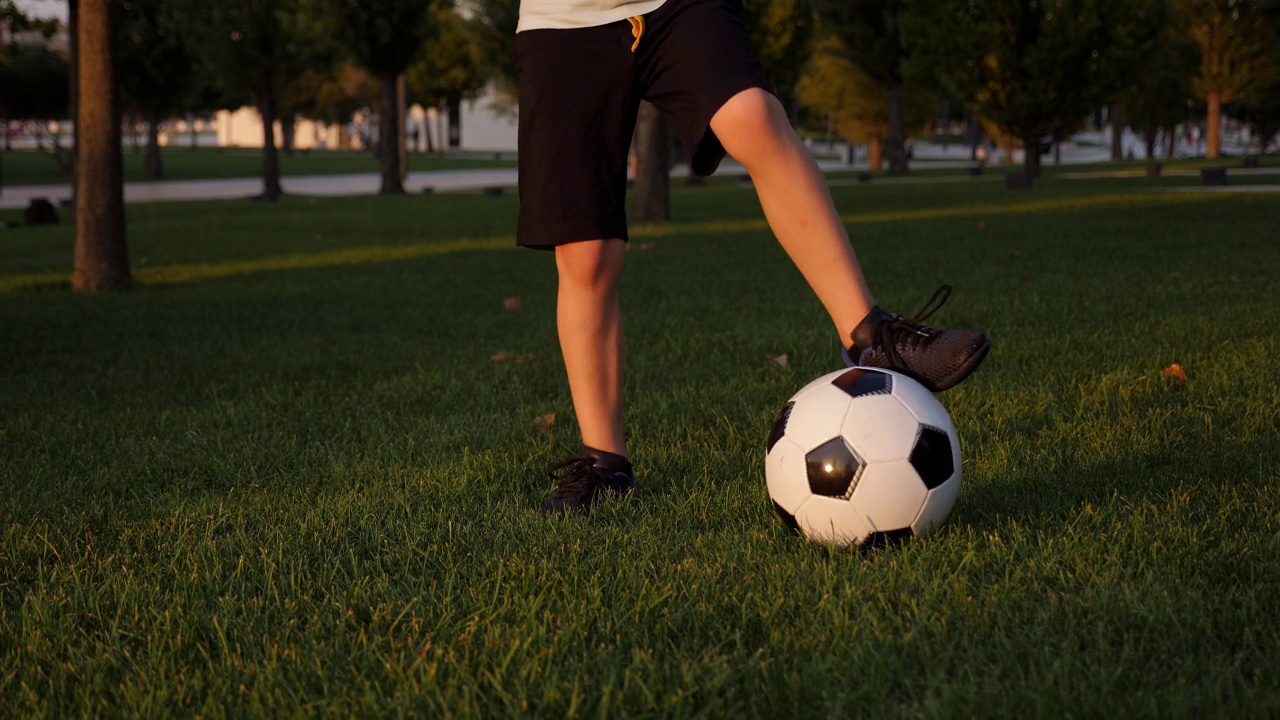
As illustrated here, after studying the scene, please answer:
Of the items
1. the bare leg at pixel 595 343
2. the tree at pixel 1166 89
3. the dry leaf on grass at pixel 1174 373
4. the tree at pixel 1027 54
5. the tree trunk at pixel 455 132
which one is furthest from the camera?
the tree trunk at pixel 455 132

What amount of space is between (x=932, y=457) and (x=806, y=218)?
78cm

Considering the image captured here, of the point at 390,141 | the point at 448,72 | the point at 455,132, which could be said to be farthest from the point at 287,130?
the point at 390,141

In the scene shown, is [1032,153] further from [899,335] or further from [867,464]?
[867,464]

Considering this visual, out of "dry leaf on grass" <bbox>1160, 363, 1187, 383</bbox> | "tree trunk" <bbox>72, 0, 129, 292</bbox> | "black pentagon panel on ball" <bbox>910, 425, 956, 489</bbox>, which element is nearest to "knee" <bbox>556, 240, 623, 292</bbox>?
"black pentagon panel on ball" <bbox>910, 425, 956, 489</bbox>

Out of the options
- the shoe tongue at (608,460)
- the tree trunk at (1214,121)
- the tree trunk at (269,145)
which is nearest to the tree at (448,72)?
the tree trunk at (269,145)

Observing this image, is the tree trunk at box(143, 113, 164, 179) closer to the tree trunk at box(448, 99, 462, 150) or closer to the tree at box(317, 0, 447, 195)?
the tree at box(317, 0, 447, 195)

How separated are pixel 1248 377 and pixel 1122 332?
59.0 inches

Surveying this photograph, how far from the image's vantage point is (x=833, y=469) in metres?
3.06

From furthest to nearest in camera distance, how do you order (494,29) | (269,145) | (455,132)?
(455,132), (494,29), (269,145)

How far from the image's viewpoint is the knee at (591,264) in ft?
11.8

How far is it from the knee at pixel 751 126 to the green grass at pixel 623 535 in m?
1.02

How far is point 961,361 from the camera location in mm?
3283

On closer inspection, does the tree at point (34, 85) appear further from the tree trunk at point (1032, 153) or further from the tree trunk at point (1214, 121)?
the tree trunk at point (1214, 121)

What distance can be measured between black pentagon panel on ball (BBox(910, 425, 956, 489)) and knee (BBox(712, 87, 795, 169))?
884mm
